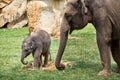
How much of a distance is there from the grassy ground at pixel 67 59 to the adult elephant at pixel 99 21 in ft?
1.01

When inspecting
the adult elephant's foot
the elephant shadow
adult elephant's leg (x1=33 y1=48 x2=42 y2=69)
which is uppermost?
adult elephant's leg (x1=33 y1=48 x2=42 y2=69)

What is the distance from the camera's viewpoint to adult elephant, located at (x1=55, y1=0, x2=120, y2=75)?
8.40 meters

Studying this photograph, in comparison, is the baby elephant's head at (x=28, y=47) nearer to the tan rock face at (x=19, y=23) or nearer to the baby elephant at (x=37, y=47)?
the baby elephant at (x=37, y=47)

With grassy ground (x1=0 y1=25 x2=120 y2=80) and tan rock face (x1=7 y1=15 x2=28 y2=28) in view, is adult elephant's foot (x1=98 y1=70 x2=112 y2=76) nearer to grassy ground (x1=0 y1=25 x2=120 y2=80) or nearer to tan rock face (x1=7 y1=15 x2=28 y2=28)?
grassy ground (x1=0 y1=25 x2=120 y2=80)

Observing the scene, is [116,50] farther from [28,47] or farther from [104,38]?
[28,47]

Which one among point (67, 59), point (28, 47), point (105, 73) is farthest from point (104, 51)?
point (67, 59)

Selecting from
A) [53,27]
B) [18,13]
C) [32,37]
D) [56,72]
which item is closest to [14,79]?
[56,72]

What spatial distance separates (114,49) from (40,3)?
7306 millimetres

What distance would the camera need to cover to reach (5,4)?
20484 mm

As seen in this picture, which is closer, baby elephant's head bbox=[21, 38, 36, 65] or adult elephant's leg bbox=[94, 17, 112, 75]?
adult elephant's leg bbox=[94, 17, 112, 75]

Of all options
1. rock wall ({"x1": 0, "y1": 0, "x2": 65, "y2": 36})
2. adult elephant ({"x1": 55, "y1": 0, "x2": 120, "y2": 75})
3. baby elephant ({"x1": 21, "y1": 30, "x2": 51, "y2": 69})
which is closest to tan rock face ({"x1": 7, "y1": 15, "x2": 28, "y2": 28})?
rock wall ({"x1": 0, "y1": 0, "x2": 65, "y2": 36})

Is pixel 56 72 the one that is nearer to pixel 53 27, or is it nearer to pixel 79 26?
pixel 79 26

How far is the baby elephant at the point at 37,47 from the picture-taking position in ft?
30.5

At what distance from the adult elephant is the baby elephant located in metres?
0.78
